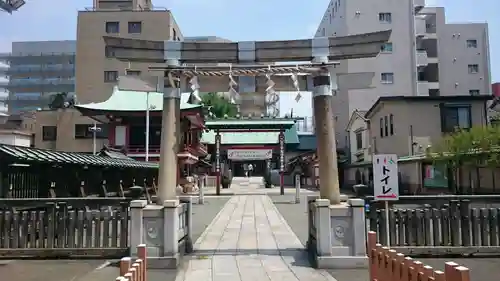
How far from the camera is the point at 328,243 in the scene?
8.85 meters

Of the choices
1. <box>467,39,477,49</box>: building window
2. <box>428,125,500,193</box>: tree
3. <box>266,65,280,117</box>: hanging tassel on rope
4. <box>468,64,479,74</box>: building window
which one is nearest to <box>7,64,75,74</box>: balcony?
<box>467,39,477,49</box>: building window

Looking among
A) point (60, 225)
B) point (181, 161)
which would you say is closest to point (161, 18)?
point (181, 161)

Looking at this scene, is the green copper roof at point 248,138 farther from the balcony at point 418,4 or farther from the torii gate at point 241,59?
the torii gate at point 241,59

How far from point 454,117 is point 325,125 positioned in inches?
859

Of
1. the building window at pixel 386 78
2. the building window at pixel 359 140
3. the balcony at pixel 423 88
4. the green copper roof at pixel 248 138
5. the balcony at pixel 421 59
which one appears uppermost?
the balcony at pixel 421 59

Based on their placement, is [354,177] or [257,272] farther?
[354,177]

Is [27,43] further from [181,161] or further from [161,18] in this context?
[181,161]

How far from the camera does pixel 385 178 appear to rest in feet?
28.5

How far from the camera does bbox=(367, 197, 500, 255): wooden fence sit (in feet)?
30.5

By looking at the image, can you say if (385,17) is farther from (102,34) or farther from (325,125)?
(325,125)

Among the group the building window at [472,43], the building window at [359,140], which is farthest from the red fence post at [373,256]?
the building window at [472,43]

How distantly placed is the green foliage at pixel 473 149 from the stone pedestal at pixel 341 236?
1128 cm

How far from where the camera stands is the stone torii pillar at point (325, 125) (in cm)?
959

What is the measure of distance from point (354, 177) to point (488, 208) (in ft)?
105
